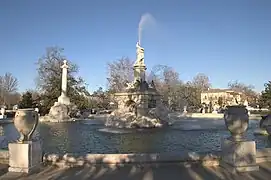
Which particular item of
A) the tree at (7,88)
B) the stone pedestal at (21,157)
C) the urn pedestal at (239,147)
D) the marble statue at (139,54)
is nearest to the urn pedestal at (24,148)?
the stone pedestal at (21,157)

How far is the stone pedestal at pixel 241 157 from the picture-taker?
24.7 ft

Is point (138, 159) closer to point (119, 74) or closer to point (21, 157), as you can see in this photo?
point (21, 157)

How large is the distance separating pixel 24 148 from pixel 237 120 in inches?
218

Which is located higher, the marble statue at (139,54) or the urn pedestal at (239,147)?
the marble statue at (139,54)

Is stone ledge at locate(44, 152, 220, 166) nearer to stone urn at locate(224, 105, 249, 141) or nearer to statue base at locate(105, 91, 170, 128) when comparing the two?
stone urn at locate(224, 105, 249, 141)

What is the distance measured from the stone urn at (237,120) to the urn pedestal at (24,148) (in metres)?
5.19

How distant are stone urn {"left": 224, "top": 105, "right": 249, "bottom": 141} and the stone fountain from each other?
49.7ft

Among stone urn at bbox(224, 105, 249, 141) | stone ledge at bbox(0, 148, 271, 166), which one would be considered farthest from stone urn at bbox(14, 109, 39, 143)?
stone urn at bbox(224, 105, 249, 141)

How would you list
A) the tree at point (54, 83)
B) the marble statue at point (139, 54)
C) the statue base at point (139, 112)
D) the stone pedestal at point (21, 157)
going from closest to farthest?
the stone pedestal at point (21, 157)
the statue base at point (139, 112)
the marble statue at point (139, 54)
the tree at point (54, 83)

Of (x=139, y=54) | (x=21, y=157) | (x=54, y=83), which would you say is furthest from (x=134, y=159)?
(x=54, y=83)

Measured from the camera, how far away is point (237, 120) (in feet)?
24.8

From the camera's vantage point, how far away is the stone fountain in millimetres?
23188

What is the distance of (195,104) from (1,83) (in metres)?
58.1

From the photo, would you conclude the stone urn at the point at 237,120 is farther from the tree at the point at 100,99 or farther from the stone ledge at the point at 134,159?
the tree at the point at 100,99
